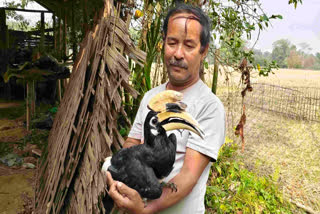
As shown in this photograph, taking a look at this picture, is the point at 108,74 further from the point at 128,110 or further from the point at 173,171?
the point at 128,110

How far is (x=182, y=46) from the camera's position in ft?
2.92

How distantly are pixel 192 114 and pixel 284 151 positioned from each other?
4.68 metres

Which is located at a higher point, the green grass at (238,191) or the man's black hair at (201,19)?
the man's black hair at (201,19)

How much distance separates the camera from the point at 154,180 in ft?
2.63

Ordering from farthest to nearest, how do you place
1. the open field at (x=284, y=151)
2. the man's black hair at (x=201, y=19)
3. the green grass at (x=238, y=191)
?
the open field at (x=284, y=151)
the green grass at (x=238, y=191)
the man's black hair at (x=201, y=19)

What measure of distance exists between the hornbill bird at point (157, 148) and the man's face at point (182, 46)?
12cm

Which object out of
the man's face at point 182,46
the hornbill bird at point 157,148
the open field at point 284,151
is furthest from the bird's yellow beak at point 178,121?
the open field at point 284,151

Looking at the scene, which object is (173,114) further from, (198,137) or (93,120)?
(93,120)

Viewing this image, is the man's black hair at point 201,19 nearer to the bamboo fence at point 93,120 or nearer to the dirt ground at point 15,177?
the bamboo fence at point 93,120

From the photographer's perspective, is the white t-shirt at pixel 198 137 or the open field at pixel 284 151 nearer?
the white t-shirt at pixel 198 137

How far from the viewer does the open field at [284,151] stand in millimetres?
3777

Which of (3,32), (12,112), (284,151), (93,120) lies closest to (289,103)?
(284,151)

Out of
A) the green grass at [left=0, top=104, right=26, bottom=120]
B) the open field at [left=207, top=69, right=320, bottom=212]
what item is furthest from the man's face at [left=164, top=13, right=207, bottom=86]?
the green grass at [left=0, top=104, right=26, bottom=120]

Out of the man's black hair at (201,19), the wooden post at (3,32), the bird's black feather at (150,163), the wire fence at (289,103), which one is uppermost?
the wooden post at (3,32)
